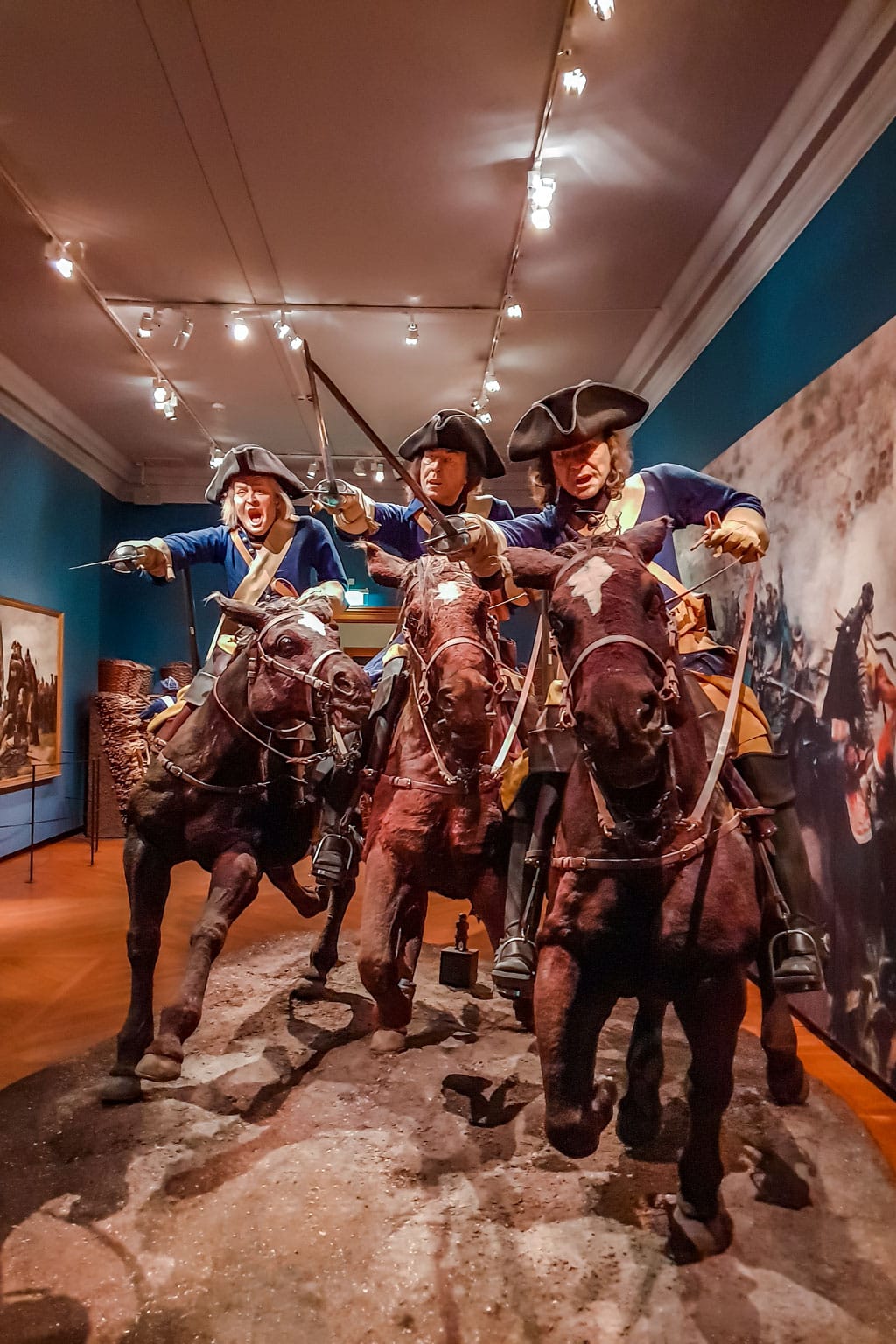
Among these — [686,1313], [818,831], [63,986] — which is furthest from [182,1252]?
[818,831]

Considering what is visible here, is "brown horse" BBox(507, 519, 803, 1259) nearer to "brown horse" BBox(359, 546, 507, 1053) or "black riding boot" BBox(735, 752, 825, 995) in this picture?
"black riding boot" BBox(735, 752, 825, 995)

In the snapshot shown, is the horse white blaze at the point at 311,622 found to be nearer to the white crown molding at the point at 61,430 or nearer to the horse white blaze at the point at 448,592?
the horse white blaze at the point at 448,592

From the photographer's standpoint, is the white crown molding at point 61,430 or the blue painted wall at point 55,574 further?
the blue painted wall at point 55,574

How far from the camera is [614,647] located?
72.6 inches

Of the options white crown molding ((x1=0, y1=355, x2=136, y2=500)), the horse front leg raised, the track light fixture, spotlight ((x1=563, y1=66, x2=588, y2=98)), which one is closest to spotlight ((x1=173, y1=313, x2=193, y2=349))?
the track light fixture

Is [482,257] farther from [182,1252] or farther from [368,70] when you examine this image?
[182,1252]

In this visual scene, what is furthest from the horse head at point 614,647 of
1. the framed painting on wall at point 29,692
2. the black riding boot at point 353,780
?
the framed painting on wall at point 29,692

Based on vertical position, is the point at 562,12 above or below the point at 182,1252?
above

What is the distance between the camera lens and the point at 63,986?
14.6 feet

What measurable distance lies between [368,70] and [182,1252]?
4936 millimetres

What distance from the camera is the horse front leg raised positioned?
2.99 metres

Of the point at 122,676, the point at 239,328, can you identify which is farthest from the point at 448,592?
the point at 122,676

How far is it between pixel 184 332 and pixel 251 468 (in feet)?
8.31

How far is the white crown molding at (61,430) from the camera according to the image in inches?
279
